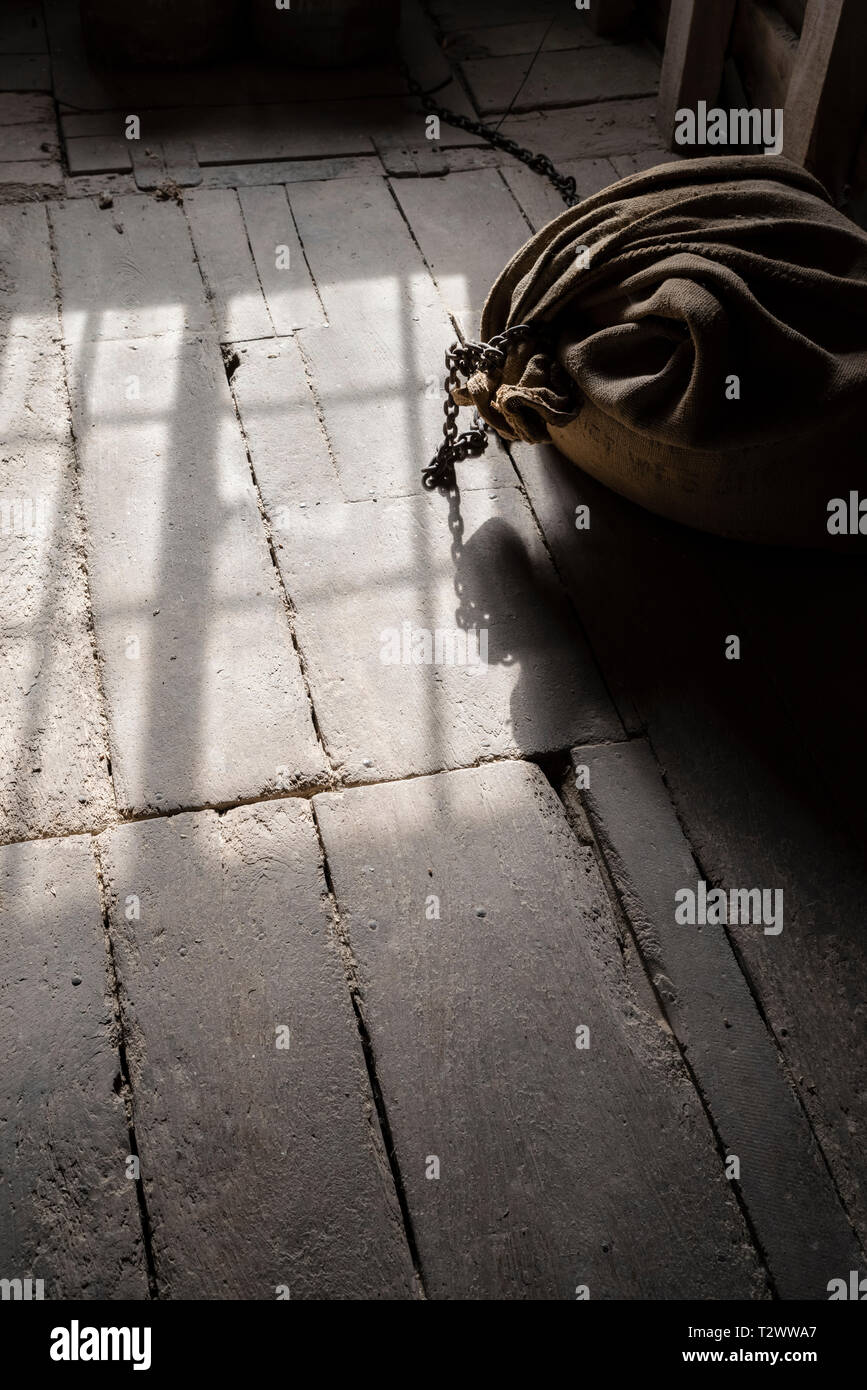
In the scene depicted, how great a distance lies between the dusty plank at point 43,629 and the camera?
276 cm

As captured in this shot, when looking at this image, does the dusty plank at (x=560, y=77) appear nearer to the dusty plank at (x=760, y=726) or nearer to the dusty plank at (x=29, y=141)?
the dusty plank at (x=29, y=141)

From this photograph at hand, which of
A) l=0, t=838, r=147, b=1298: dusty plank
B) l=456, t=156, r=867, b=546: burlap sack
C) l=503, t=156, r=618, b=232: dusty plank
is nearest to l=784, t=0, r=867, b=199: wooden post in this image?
l=503, t=156, r=618, b=232: dusty plank

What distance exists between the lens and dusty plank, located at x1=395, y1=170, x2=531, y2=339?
162 inches

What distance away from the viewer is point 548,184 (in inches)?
182

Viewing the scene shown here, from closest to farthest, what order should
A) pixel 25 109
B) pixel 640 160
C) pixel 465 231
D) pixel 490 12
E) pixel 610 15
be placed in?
pixel 465 231 → pixel 640 160 → pixel 25 109 → pixel 610 15 → pixel 490 12

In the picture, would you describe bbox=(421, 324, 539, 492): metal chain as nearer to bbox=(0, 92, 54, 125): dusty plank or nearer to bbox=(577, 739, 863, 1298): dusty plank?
bbox=(577, 739, 863, 1298): dusty plank

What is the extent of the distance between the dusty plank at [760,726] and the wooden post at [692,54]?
2200 mm

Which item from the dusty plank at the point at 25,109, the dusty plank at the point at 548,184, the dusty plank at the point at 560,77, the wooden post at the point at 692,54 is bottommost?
the dusty plank at the point at 548,184

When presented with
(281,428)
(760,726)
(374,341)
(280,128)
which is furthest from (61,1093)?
(280,128)

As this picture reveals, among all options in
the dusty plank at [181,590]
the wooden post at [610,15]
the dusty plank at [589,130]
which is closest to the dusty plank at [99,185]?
the dusty plank at [181,590]

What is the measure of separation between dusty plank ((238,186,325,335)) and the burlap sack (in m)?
0.89

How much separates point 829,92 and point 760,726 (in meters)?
2.51

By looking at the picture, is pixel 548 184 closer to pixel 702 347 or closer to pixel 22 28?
pixel 702 347

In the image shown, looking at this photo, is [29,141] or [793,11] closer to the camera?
[793,11]
